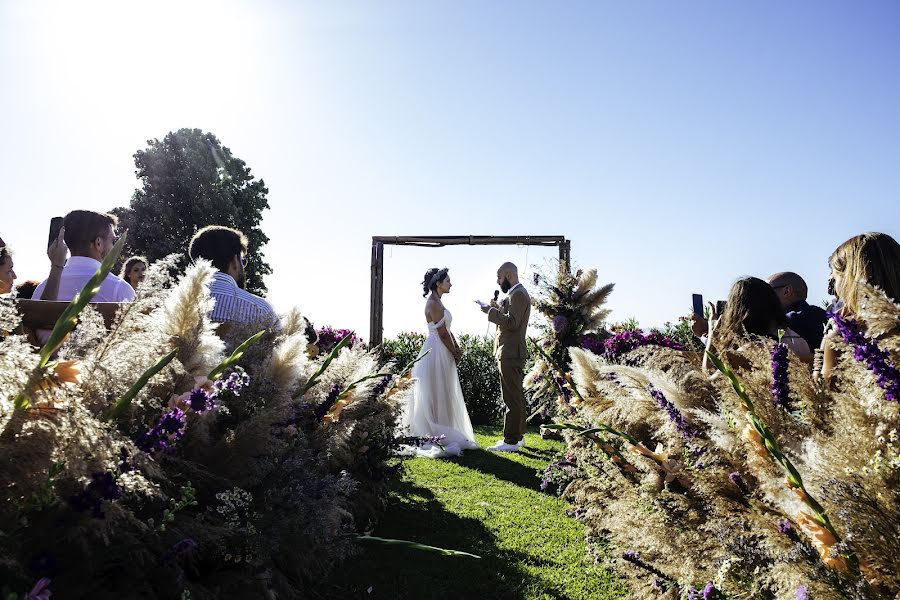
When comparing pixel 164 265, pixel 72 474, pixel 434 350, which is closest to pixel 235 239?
pixel 164 265

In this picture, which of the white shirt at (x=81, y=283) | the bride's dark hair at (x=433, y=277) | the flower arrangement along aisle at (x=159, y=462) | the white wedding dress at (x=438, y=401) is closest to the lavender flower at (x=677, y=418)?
the flower arrangement along aisle at (x=159, y=462)

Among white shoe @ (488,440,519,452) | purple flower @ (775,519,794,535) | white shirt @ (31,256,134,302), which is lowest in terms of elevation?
white shoe @ (488,440,519,452)

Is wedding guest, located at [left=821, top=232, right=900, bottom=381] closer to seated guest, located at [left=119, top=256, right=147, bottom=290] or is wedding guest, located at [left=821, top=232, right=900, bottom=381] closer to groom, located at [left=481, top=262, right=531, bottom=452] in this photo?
groom, located at [left=481, top=262, right=531, bottom=452]

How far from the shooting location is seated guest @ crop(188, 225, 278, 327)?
3916mm

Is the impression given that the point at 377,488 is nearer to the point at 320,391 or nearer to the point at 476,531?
the point at 476,531

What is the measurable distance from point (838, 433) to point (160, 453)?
67.5 inches

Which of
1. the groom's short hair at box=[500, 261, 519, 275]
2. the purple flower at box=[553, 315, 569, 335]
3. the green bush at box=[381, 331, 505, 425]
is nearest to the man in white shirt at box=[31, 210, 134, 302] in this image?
the groom's short hair at box=[500, 261, 519, 275]

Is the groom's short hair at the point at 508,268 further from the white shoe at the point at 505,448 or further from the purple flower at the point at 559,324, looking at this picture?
the white shoe at the point at 505,448

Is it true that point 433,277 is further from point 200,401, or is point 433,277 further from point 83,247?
point 200,401

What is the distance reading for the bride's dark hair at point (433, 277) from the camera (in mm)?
9430

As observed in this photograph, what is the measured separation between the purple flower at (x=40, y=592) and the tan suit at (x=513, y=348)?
770 cm

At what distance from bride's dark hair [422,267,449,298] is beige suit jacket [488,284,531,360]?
1.15 m

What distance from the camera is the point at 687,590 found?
2012mm

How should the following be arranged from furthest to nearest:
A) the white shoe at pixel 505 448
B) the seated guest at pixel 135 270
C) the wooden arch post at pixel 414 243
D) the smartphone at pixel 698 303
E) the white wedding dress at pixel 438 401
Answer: the wooden arch post at pixel 414 243
the white wedding dress at pixel 438 401
the white shoe at pixel 505 448
the seated guest at pixel 135 270
the smartphone at pixel 698 303
